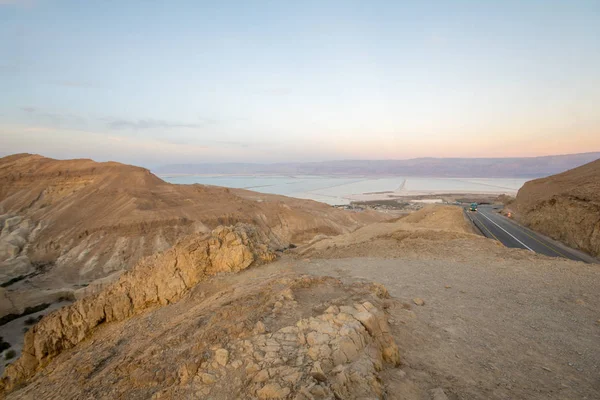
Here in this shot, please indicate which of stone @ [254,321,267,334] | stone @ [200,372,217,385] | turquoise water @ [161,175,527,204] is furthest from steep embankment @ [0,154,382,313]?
turquoise water @ [161,175,527,204]

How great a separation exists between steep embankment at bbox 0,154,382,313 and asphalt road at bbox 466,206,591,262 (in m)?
21.1

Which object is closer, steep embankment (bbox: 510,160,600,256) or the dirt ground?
the dirt ground

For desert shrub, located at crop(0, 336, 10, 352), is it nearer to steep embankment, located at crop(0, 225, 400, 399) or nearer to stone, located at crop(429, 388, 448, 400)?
steep embankment, located at crop(0, 225, 400, 399)

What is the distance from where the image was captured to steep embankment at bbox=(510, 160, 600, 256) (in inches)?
945

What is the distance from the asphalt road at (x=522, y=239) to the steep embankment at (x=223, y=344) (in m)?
21.9

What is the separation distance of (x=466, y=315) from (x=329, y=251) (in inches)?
369

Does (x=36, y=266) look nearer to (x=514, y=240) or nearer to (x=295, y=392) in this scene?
(x=295, y=392)

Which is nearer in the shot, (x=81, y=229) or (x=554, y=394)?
(x=554, y=394)

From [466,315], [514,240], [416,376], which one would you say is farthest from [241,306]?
[514,240]

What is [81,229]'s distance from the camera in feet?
120

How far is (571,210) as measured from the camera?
87.7ft

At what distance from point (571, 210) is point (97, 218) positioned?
48.6 metres

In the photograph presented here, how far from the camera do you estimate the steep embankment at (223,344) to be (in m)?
4.24

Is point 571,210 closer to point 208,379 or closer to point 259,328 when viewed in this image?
point 259,328
